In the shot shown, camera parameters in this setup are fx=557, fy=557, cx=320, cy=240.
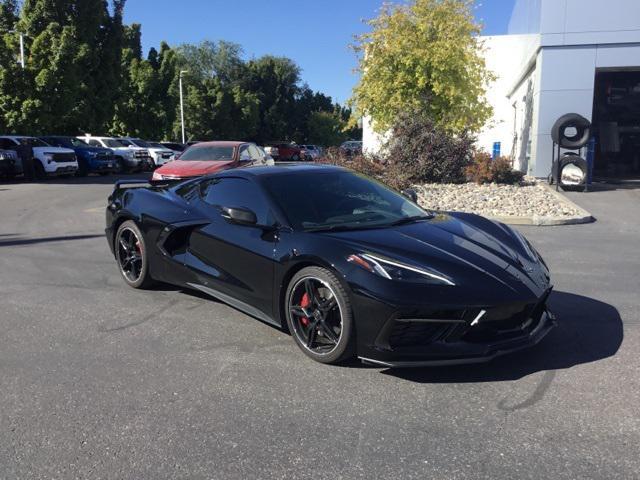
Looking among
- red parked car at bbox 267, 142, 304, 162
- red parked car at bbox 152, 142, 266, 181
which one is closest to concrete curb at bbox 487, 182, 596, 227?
red parked car at bbox 152, 142, 266, 181

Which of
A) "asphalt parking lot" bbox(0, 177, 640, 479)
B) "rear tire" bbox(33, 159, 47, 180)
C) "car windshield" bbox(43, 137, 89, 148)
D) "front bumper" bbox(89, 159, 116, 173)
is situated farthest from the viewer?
"front bumper" bbox(89, 159, 116, 173)

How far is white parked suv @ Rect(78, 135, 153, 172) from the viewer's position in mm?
25578

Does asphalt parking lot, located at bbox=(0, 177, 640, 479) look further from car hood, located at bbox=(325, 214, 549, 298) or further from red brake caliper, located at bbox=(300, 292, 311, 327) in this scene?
car hood, located at bbox=(325, 214, 549, 298)

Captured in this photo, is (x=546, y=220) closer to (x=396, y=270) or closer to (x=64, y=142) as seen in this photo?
(x=396, y=270)

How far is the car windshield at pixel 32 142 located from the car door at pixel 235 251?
17932mm

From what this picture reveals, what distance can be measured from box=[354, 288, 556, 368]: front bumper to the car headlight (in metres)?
0.18

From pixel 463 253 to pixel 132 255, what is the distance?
3.45 meters

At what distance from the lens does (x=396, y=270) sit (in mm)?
3445

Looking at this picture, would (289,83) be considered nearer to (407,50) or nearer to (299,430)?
(407,50)

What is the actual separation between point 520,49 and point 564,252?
2440 cm

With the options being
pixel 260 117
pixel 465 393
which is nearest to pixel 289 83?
pixel 260 117

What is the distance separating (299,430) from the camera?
9.66ft

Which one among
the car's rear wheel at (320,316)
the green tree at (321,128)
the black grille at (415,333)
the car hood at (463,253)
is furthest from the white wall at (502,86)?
the green tree at (321,128)

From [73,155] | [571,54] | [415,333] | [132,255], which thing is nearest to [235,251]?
[415,333]
